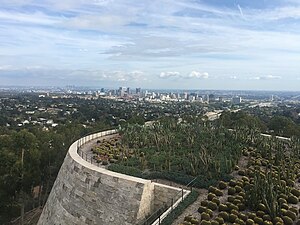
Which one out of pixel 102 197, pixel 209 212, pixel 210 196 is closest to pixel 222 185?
pixel 210 196

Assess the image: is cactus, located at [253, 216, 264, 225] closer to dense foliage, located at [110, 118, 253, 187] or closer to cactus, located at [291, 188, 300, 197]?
cactus, located at [291, 188, 300, 197]

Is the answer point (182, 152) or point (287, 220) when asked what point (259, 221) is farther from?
point (182, 152)

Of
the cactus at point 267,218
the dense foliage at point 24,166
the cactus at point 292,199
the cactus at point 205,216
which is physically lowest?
the dense foliage at point 24,166

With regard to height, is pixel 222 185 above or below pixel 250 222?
above

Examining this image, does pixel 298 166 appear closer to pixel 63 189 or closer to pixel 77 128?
pixel 63 189

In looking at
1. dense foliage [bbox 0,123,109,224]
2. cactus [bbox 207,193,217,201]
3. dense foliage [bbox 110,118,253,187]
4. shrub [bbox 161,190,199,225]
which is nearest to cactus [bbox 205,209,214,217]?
shrub [bbox 161,190,199,225]

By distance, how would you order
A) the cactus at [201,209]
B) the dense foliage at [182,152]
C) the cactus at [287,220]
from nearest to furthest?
1. the cactus at [287,220]
2. the cactus at [201,209]
3. the dense foliage at [182,152]

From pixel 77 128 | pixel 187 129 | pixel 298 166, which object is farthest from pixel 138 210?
pixel 77 128

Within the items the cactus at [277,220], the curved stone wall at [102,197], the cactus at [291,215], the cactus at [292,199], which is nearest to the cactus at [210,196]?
the curved stone wall at [102,197]

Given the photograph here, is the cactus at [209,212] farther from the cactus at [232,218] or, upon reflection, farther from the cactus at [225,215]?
the cactus at [232,218]

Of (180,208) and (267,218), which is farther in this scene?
(180,208)
